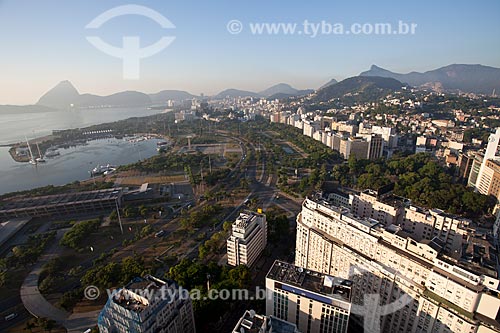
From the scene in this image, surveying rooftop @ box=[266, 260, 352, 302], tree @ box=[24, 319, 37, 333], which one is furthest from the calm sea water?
rooftop @ box=[266, 260, 352, 302]

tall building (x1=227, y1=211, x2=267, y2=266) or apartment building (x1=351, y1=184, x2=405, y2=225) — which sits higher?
apartment building (x1=351, y1=184, x2=405, y2=225)

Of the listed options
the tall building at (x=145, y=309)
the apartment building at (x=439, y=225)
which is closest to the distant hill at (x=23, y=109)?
the tall building at (x=145, y=309)

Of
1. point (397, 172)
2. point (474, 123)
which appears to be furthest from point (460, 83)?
point (397, 172)

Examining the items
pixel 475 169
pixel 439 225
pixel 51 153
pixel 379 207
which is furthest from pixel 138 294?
pixel 51 153

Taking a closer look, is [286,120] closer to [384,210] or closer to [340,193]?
[340,193]

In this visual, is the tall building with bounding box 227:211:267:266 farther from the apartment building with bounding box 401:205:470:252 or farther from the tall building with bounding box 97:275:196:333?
the apartment building with bounding box 401:205:470:252

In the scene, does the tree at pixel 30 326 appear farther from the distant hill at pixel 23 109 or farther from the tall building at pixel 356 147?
the distant hill at pixel 23 109

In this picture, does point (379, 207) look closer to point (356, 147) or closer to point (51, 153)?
point (356, 147)
